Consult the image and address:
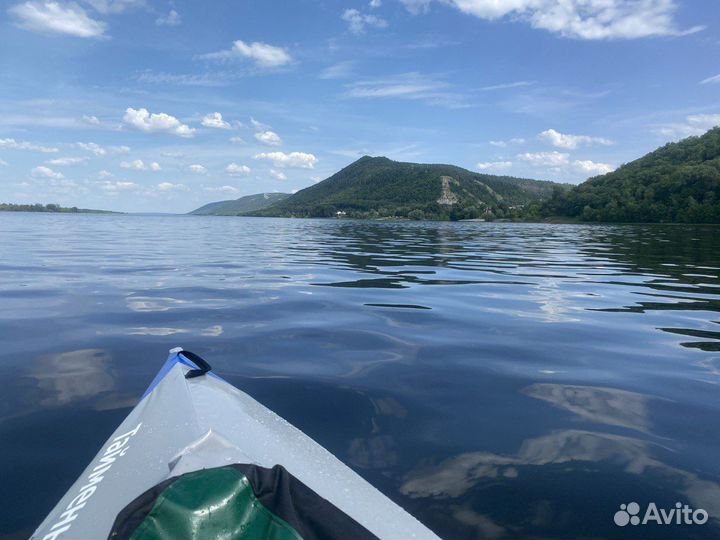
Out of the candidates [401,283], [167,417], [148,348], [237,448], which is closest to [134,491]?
[237,448]

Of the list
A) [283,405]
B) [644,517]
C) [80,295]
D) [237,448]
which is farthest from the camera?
[80,295]

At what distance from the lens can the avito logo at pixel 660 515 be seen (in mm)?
2967

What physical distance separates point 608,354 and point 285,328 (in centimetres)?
495

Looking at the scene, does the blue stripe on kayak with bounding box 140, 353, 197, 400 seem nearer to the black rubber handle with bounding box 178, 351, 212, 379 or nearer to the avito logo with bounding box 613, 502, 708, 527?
the black rubber handle with bounding box 178, 351, 212, 379

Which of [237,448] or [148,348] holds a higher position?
[237,448]

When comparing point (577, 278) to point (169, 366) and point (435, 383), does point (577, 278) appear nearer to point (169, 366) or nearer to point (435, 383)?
point (435, 383)

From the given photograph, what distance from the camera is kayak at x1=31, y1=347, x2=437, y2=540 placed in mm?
2074

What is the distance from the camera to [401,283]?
12633 mm

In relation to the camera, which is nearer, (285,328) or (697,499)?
(697,499)

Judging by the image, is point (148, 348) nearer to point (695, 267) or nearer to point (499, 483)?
point (499, 483)

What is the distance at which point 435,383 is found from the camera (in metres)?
5.38

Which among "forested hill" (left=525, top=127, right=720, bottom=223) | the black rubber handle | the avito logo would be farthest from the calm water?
"forested hill" (left=525, top=127, right=720, bottom=223)

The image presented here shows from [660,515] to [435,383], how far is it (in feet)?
8.54

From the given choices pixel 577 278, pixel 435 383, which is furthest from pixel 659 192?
pixel 435 383
